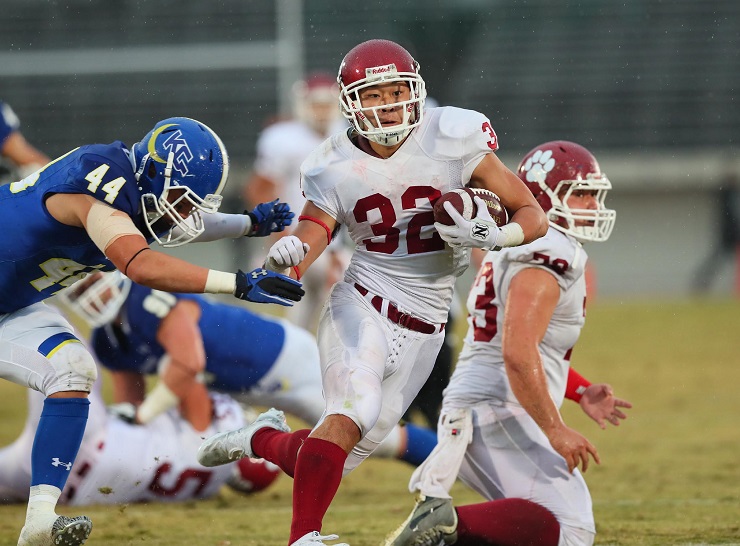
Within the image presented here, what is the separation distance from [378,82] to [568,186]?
0.86 meters

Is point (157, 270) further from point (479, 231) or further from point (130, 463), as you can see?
point (130, 463)

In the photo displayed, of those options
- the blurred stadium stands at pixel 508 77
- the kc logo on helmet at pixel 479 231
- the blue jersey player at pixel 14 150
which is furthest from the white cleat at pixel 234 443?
the blurred stadium stands at pixel 508 77

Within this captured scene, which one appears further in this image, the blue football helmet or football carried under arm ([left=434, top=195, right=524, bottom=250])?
the blue football helmet

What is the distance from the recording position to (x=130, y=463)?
522 centimetres

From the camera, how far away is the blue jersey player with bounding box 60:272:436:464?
213 inches

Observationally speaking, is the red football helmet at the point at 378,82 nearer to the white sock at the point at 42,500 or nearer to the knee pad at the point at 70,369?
the knee pad at the point at 70,369

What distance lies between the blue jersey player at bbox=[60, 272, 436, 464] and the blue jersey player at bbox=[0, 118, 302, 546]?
1259 millimetres

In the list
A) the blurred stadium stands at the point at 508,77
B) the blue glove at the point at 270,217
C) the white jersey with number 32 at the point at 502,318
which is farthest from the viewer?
the blurred stadium stands at the point at 508,77

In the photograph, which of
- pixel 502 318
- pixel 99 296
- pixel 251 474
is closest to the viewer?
pixel 502 318

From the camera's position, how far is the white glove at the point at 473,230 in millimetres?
3637

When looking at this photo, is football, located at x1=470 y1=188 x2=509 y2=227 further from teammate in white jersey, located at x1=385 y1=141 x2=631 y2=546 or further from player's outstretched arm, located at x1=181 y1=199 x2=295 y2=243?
player's outstretched arm, located at x1=181 y1=199 x2=295 y2=243

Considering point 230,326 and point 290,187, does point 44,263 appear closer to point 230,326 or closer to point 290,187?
point 230,326

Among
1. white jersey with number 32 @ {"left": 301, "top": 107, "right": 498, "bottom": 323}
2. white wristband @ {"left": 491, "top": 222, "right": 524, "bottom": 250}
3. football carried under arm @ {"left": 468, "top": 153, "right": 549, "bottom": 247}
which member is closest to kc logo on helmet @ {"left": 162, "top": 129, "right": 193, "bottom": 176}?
white jersey with number 32 @ {"left": 301, "top": 107, "right": 498, "bottom": 323}


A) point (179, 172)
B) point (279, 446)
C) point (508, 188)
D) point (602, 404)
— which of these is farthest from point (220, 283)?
point (602, 404)
